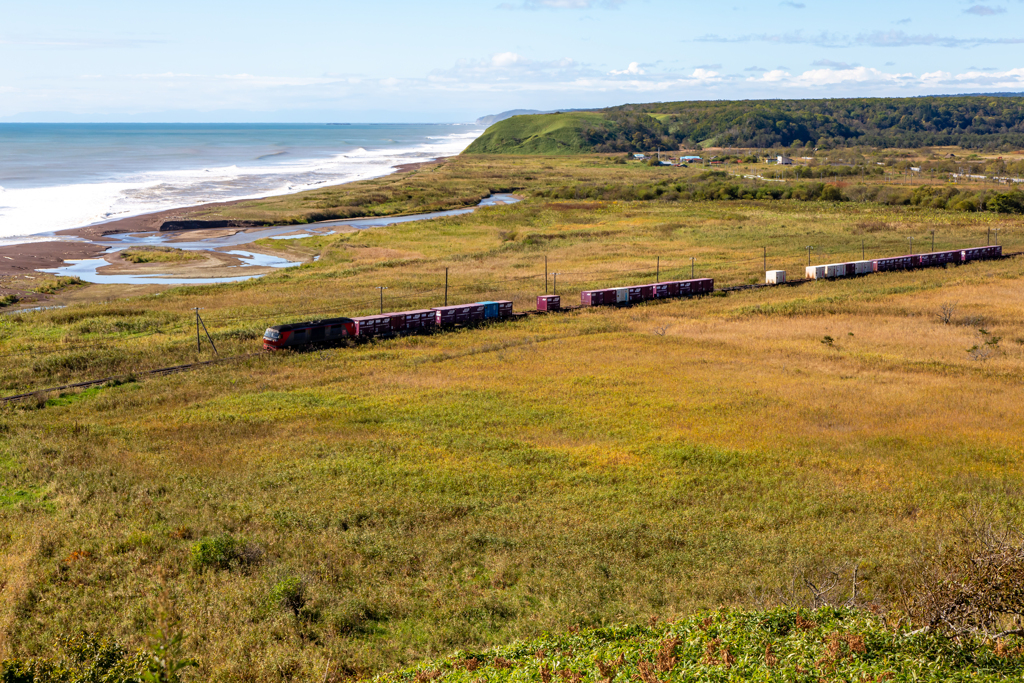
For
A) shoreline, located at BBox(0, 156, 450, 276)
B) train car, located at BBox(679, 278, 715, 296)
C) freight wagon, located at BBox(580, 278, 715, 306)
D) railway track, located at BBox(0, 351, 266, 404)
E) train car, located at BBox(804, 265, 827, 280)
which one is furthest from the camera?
shoreline, located at BBox(0, 156, 450, 276)

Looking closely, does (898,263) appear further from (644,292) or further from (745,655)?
(745,655)

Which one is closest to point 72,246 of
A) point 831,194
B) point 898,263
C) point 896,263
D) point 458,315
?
point 458,315

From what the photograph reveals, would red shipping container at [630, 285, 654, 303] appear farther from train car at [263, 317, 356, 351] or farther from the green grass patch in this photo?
the green grass patch

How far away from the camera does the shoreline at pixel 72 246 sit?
9531 cm

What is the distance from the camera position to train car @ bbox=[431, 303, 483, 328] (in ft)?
207

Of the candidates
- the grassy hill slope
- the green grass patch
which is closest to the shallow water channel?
the green grass patch

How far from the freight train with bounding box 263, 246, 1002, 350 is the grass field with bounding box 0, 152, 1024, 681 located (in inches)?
66.2

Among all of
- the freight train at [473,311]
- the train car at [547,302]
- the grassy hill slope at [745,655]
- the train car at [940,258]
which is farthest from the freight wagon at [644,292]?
the grassy hill slope at [745,655]

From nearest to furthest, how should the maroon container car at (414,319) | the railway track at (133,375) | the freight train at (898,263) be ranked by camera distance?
the railway track at (133,375)
the maroon container car at (414,319)
the freight train at (898,263)

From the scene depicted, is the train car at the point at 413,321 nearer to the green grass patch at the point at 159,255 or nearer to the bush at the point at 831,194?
the green grass patch at the point at 159,255

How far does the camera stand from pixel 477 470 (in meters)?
33.8

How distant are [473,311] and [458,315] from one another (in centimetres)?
152

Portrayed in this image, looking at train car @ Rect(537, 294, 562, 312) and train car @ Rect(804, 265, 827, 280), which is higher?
train car @ Rect(804, 265, 827, 280)

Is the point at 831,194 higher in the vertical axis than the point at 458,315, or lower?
higher
